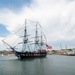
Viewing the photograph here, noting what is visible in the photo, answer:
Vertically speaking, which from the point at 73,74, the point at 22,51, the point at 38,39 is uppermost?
the point at 38,39

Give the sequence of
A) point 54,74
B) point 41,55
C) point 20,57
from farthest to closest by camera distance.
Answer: point 41,55
point 20,57
point 54,74

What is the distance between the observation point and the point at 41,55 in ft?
500

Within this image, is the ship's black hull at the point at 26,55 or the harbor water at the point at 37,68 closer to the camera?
the harbor water at the point at 37,68

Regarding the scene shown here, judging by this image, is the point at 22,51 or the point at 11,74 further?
the point at 22,51

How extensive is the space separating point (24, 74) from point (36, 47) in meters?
109

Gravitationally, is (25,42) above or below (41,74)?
above

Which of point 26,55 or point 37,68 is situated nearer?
point 37,68

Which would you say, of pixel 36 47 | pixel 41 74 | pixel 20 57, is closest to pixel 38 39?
pixel 36 47

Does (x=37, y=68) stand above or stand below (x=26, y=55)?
below

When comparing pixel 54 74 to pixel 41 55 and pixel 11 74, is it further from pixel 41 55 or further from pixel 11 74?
pixel 41 55

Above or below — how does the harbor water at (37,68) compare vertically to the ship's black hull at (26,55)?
below

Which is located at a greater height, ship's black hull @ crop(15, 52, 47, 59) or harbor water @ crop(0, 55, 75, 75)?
ship's black hull @ crop(15, 52, 47, 59)

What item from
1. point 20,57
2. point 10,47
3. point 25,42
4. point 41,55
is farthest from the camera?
point 41,55

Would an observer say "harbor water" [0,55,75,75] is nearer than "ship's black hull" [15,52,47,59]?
→ Yes
